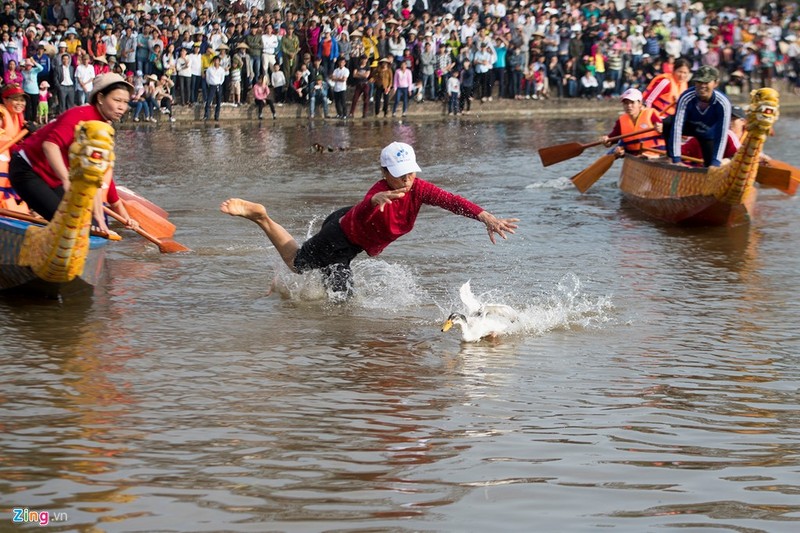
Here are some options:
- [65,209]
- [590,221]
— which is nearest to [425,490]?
[65,209]

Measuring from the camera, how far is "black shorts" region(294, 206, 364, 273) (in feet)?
27.0

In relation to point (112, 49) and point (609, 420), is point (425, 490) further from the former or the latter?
point (112, 49)

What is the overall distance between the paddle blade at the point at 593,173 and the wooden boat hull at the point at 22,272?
7854 mm

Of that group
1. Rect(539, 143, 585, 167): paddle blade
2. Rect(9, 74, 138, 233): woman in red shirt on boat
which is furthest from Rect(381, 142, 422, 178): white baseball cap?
Rect(539, 143, 585, 167): paddle blade

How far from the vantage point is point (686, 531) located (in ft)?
14.0

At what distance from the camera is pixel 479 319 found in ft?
23.8

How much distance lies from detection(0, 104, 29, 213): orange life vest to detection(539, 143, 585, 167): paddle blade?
23.8 ft

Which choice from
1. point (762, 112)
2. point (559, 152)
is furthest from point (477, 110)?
point (762, 112)

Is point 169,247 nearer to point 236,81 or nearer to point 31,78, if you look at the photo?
point 31,78

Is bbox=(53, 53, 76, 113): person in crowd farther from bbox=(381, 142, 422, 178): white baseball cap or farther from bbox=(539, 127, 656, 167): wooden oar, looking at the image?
bbox=(381, 142, 422, 178): white baseball cap

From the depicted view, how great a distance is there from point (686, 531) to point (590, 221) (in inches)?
350

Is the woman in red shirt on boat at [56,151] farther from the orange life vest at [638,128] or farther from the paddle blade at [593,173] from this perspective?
the orange life vest at [638,128]

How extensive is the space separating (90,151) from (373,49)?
19.3 m

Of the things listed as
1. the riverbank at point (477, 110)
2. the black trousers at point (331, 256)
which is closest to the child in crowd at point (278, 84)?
the riverbank at point (477, 110)
